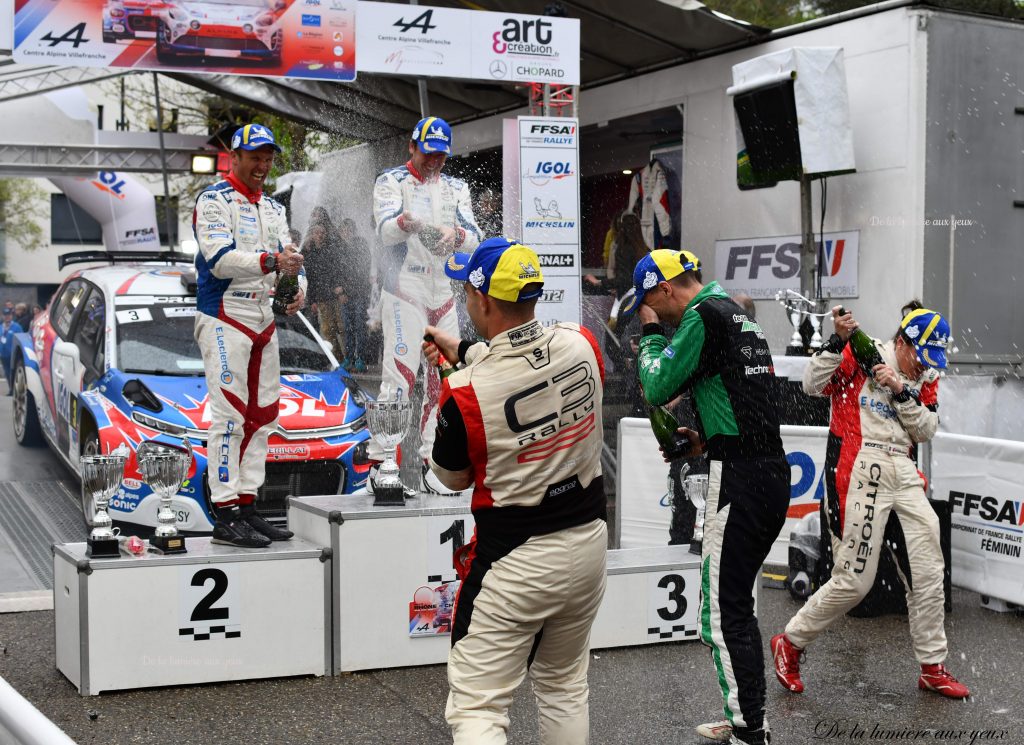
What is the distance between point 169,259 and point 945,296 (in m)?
7.45

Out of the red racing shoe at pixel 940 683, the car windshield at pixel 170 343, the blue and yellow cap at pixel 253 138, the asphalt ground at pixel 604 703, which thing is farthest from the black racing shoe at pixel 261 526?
the red racing shoe at pixel 940 683

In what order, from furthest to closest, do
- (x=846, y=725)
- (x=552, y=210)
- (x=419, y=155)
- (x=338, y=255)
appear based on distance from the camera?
(x=338, y=255)
(x=552, y=210)
(x=419, y=155)
(x=846, y=725)

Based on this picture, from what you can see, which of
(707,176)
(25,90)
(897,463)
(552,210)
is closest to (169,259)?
(552,210)

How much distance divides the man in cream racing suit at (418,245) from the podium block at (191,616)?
57.2 inches

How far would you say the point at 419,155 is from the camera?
732 centimetres

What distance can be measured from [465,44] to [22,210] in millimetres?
38575

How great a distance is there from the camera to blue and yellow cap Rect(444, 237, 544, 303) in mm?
3787

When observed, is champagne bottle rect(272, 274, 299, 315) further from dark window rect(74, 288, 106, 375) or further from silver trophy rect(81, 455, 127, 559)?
dark window rect(74, 288, 106, 375)

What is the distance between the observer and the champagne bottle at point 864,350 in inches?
224

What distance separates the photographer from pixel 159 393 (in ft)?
27.1

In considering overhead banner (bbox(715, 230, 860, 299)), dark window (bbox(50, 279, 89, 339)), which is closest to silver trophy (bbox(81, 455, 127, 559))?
dark window (bbox(50, 279, 89, 339))

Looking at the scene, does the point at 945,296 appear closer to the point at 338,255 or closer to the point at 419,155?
the point at 419,155

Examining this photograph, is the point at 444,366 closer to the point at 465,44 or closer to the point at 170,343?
the point at 170,343

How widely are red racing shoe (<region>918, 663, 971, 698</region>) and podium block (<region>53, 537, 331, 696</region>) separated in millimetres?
2969
